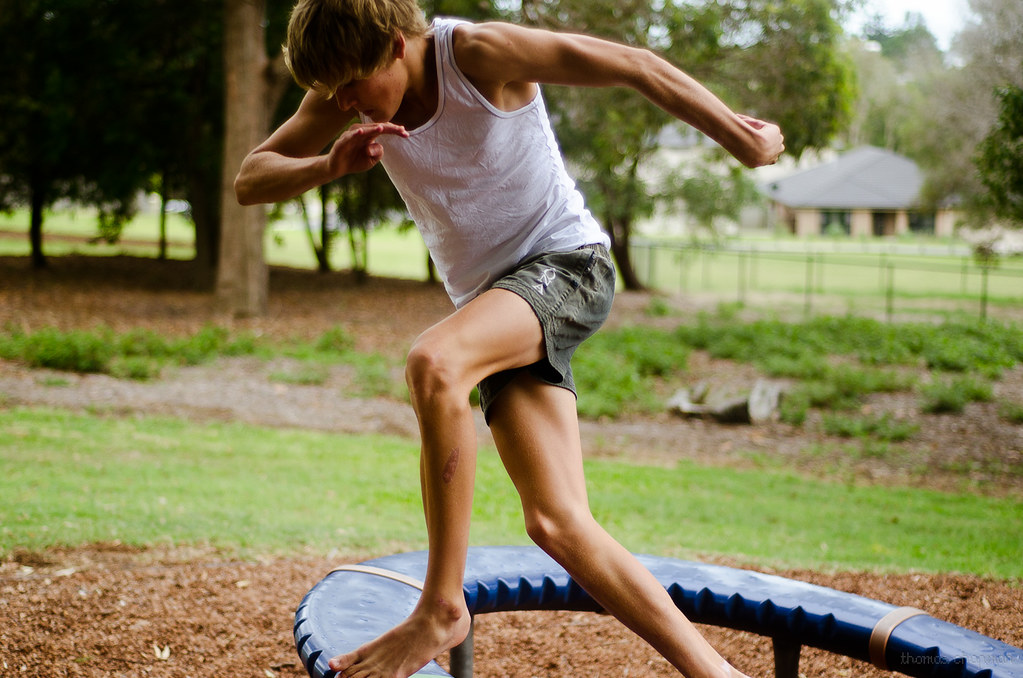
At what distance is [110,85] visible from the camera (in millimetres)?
14758

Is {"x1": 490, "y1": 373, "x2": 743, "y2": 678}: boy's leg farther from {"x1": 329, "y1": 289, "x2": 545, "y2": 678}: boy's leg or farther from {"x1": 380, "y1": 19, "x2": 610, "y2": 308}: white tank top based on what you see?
{"x1": 380, "y1": 19, "x2": 610, "y2": 308}: white tank top

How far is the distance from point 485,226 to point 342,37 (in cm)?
56

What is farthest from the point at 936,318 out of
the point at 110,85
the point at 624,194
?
the point at 110,85

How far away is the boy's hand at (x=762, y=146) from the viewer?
2.03 m

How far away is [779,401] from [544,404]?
758cm

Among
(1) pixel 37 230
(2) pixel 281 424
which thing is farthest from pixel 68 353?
(1) pixel 37 230

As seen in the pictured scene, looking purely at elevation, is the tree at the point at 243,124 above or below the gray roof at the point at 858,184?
below

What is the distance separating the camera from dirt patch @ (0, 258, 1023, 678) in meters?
3.11

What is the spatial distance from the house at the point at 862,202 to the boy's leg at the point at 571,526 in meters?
51.0

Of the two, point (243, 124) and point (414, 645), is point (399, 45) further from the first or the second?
point (243, 124)

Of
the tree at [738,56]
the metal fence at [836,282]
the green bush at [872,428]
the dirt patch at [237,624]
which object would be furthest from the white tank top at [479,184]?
the metal fence at [836,282]

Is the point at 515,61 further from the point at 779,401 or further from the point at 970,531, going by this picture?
the point at 779,401

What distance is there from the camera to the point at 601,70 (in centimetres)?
204

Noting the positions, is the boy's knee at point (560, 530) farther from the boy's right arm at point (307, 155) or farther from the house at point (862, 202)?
the house at point (862, 202)
